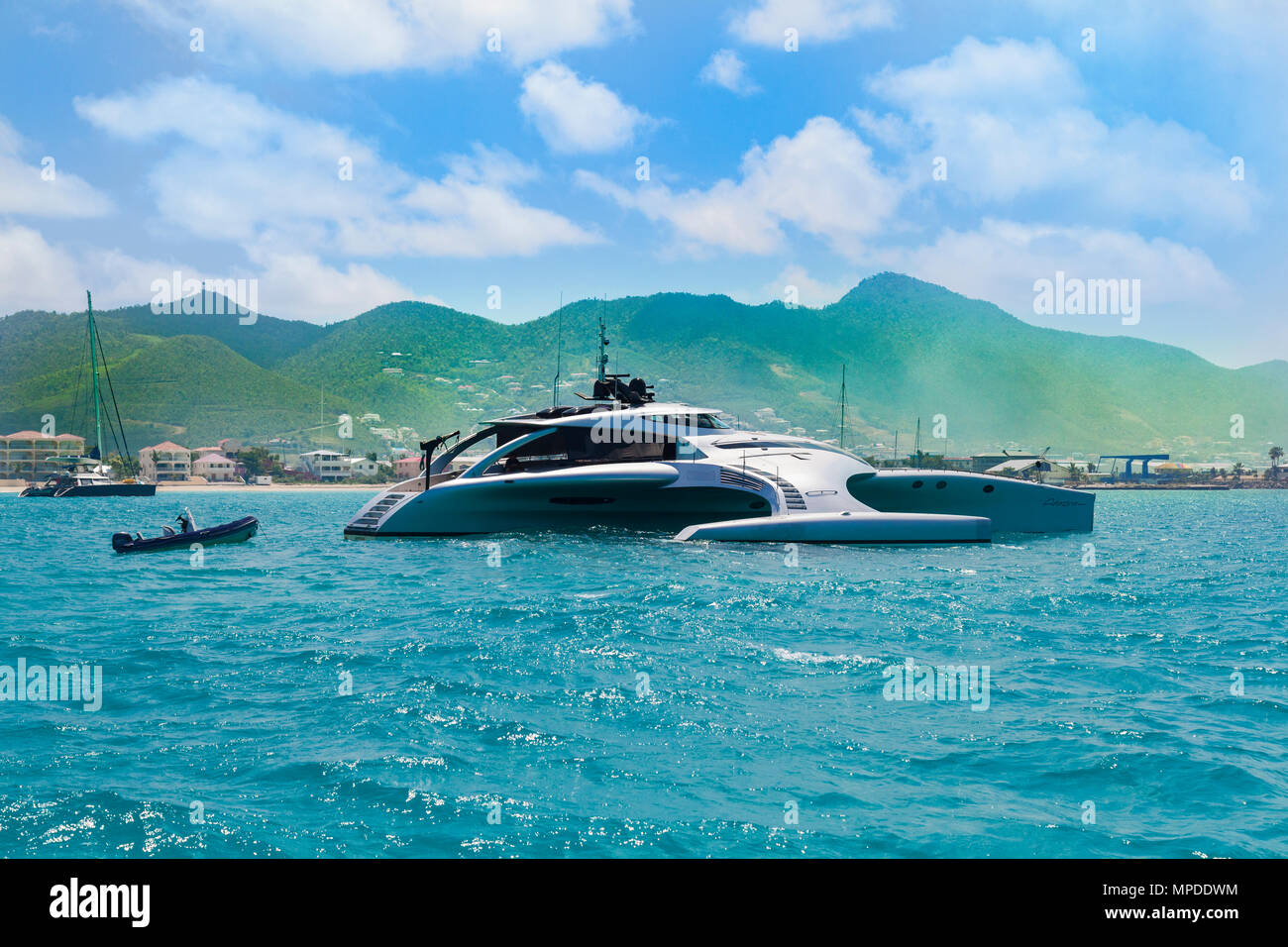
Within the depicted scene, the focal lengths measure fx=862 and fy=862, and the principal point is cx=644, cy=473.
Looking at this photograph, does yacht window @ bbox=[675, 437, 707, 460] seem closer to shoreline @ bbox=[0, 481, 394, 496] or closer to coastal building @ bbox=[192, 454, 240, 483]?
shoreline @ bbox=[0, 481, 394, 496]

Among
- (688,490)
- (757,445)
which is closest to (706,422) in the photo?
(757,445)

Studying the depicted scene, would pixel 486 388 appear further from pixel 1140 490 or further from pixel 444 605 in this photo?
pixel 444 605

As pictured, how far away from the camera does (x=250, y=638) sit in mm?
10680

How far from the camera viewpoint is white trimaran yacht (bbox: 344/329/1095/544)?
22953mm

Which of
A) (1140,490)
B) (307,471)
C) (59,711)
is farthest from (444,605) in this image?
(1140,490)

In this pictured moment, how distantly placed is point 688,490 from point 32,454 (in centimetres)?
12877

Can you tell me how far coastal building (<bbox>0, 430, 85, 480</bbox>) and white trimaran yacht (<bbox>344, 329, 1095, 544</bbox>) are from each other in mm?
116780

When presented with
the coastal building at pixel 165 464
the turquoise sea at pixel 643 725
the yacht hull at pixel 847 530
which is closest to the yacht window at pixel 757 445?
the yacht hull at pixel 847 530

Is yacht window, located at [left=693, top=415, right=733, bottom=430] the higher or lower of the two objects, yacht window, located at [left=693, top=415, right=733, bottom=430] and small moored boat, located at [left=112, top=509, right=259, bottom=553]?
the higher

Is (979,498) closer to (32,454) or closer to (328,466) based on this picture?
(328,466)

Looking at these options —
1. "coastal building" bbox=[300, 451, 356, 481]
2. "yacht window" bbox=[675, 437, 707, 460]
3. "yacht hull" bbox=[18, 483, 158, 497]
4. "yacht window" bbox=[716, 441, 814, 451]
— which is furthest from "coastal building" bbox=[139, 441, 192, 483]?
"yacht window" bbox=[716, 441, 814, 451]

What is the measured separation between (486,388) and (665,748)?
197592mm

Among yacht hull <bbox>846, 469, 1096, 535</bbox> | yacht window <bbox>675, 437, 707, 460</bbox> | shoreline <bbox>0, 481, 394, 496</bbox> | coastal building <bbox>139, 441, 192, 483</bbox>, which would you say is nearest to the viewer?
yacht window <bbox>675, 437, 707, 460</bbox>

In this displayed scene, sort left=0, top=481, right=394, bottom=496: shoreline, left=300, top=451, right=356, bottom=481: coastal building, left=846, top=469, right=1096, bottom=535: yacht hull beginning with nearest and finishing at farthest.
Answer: left=846, top=469, right=1096, bottom=535: yacht hull < left=0, top=481, right=394, bottom=496: shoreline < left=300, top=451, right=356, bottom=481: coastal building
